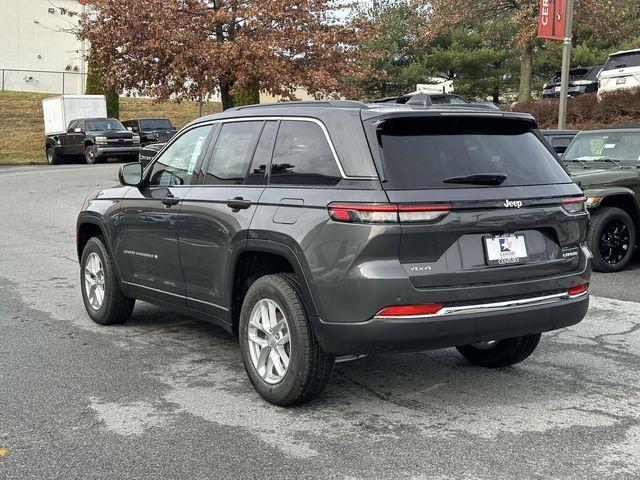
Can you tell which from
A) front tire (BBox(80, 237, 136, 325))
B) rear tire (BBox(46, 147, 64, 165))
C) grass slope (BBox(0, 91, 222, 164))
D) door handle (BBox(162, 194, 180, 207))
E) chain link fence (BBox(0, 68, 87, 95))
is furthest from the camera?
chain link fence (BBox(0, 68, 87, 95))

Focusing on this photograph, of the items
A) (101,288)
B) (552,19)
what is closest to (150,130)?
(552,19)

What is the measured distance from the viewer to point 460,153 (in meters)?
4.85

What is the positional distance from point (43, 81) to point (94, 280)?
53.2m

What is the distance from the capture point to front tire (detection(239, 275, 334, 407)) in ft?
15.6

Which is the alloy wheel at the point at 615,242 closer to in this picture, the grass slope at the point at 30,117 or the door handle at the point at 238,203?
the door handle at the point at 238,203

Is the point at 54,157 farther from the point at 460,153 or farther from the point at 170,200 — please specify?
the point at 460,153

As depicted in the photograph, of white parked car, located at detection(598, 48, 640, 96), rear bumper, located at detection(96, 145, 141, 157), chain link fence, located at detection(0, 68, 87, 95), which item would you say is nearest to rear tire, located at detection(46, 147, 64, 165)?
rear bumper, located at detection(96, 145, 141, 157)

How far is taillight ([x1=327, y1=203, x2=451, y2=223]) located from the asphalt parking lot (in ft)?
3.74

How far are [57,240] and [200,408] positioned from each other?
8.68 meters

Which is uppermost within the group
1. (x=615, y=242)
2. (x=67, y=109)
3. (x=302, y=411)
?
(x=67, y=109)

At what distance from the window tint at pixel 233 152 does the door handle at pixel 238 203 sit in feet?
0.54

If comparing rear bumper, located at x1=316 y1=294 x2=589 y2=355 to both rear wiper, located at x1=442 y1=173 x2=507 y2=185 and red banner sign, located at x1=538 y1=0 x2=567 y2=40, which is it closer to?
rear wiper, located at x1=442 y1=173 x2=507 y2=185

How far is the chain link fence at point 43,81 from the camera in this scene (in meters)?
54.2

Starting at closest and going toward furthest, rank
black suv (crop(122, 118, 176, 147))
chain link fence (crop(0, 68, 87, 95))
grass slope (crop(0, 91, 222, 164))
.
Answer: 1. black suv (crop(122, 118, 176, 147))
2. grass slope (crop(0, 91, 222, 164))
3. chain link fence (crop(0, 68, 87, 95))
